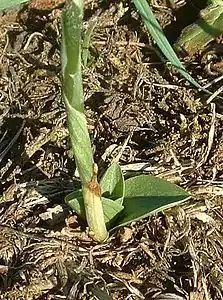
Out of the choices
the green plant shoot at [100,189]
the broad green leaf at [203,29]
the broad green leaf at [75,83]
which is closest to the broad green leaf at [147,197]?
the green plant shoot at [100,189]

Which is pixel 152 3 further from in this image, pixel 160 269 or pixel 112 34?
pixel 160 269

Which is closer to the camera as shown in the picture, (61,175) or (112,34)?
(61,175)

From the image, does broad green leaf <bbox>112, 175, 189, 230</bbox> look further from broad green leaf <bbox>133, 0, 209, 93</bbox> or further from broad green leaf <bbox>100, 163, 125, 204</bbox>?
broad green leaf <bbox>133, 0, 209, 93</bbox>

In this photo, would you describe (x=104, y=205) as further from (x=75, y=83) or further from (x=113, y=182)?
(x=75, y=83)

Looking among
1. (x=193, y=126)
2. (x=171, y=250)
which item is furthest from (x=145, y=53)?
(x=171, y=250)

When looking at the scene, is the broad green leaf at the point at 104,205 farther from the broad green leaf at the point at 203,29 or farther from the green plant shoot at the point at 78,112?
the broad green leaf at the point at 203,29
